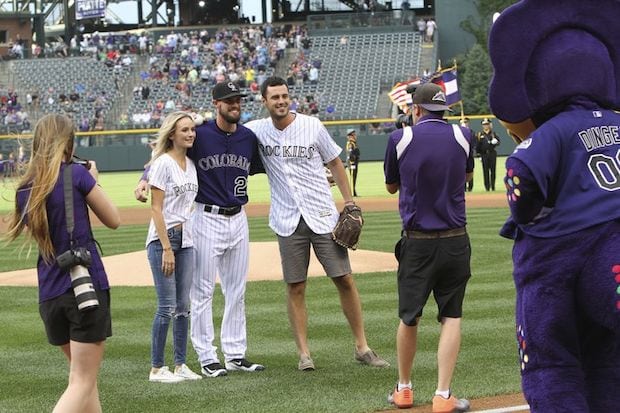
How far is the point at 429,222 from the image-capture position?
6.82m

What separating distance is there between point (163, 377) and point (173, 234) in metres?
1.01

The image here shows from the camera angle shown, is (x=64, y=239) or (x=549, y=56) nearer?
(x=549, y=56)

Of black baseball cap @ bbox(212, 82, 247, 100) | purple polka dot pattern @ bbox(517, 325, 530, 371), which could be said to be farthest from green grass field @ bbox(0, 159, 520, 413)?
purple polka dot pattern @ bbox(517, 325, 530, 371)

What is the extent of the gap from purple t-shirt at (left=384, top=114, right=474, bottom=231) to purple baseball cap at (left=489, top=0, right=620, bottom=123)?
246 cm

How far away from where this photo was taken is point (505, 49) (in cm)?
429

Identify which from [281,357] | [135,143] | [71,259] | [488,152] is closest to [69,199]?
[71,259]

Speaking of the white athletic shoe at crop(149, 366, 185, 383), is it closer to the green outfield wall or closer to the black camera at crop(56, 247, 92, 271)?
the black camera at crop(56, 247, 92, 271)

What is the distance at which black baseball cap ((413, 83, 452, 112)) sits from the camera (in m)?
6.91

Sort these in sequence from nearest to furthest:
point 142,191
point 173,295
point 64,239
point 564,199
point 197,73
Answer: point 564,199, point 64,239, point 173,295, point 142,191, point 197,73

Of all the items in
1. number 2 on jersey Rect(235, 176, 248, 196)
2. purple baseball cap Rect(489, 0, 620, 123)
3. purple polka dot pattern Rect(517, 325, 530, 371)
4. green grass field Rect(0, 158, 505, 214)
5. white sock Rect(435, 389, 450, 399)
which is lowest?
green grass field Rect(0, 158, 505, 214)

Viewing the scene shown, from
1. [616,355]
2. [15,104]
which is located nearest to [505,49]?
[616,355]

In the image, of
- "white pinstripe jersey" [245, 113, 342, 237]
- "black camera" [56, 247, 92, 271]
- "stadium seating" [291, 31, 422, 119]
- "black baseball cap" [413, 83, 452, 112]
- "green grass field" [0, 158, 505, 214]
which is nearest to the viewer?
"black camera" [56, 247, 92, 271]

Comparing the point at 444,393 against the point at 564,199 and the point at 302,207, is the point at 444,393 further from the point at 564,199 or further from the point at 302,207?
the point at 564,199

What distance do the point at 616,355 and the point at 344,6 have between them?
64.7 meters
